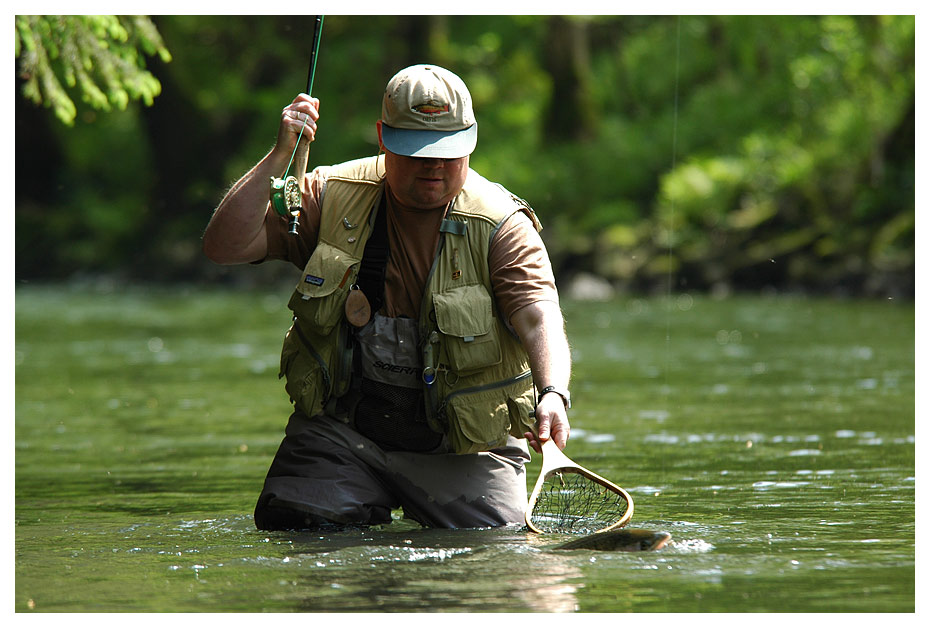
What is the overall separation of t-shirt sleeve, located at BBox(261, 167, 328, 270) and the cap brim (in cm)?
41

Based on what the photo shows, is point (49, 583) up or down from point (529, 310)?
down

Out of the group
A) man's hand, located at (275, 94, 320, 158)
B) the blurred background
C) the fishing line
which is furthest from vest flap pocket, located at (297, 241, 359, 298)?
the blurred background

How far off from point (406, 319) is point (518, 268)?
0.47 metres

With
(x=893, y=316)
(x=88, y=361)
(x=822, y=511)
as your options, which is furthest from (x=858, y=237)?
(x=822, y=511)

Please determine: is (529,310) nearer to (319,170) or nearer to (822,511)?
(319,170)

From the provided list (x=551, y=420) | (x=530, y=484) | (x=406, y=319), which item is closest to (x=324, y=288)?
(x=406, y=319)

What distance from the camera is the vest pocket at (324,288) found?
522 centimetres

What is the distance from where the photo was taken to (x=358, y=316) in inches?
208

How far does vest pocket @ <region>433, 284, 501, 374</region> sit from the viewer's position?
5.16m

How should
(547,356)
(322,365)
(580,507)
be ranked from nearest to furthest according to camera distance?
(547,356), (322,365), (580,507)

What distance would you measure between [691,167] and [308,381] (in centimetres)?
2108

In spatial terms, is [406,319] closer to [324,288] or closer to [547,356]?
[324,288]

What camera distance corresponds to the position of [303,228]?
5398 mm

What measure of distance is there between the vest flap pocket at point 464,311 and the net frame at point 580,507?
584 mm
